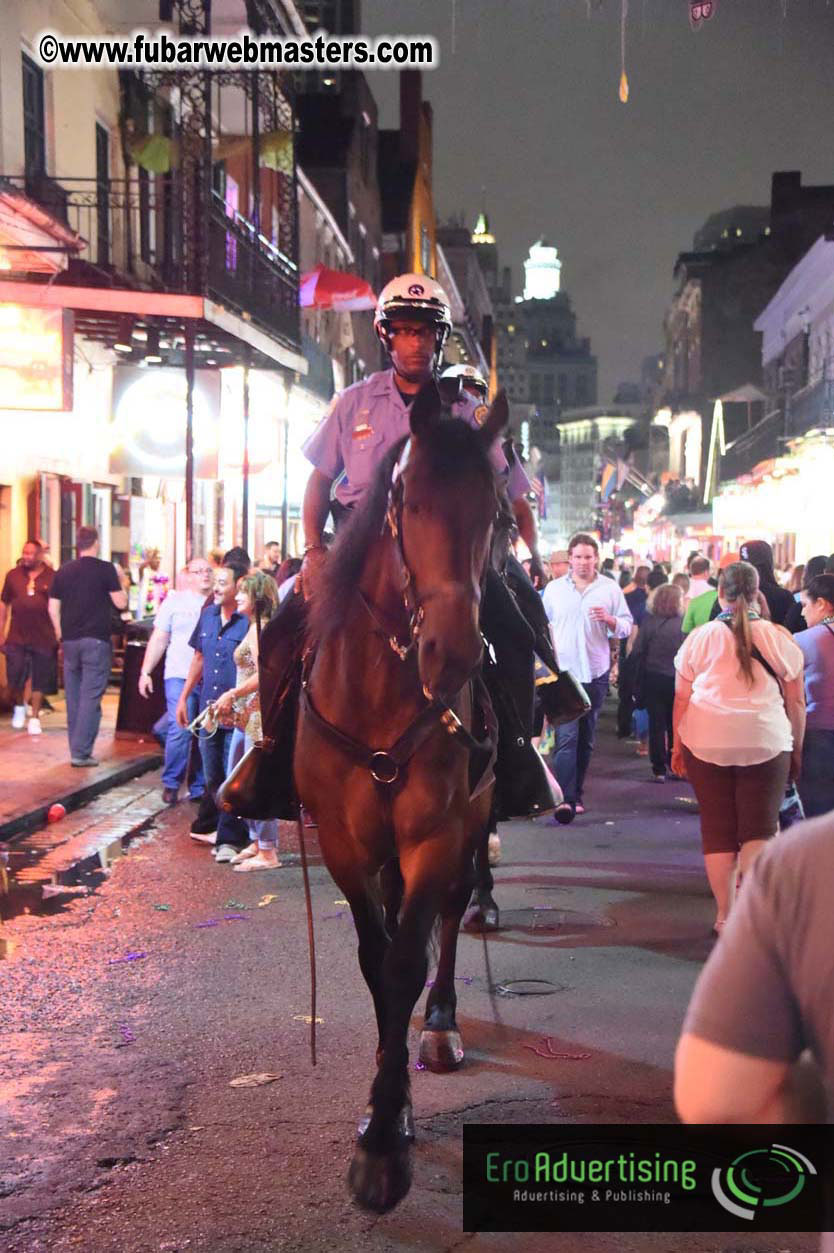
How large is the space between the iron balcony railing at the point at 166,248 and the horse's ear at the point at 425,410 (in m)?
12.1

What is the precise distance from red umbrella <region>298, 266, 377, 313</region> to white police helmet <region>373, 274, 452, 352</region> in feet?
73.6

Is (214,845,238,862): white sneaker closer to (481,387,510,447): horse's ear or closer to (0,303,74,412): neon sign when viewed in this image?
(481,387,510,447): horse's ear

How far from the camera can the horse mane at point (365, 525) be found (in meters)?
4.26

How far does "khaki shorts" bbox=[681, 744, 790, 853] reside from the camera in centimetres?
729

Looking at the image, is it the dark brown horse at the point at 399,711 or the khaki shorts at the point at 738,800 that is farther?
the khaki shorts at the point at 738,800

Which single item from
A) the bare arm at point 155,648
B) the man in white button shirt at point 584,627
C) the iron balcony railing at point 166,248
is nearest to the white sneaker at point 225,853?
the bare arm at point 155,648

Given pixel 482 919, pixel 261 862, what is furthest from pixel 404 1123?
pixel 261 862

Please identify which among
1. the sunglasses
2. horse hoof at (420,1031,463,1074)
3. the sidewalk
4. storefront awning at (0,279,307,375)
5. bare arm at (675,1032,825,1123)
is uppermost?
the sunglasses

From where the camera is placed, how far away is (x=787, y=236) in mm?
59938

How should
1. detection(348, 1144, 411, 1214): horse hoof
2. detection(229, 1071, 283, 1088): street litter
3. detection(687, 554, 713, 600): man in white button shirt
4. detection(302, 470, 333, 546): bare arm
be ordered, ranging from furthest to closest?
detection(687, 554, 713, 600): man in white button shirt → detection(302, 470, 333, 546): bare arm → detection(229, 1071, 283, 1088): street litter → detection(348, 1144, 411, 1214): horse hoof

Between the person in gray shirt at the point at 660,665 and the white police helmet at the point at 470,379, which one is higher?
the white police helmet at the point at 470,379

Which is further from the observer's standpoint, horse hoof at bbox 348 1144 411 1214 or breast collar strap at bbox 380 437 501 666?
breast collar strap at bbox 380 437 501 666

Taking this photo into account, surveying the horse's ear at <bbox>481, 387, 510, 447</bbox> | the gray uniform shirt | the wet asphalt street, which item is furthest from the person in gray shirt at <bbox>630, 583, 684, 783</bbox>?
the horse's ear at <bbox>481, 387, 510, 447</bbox>

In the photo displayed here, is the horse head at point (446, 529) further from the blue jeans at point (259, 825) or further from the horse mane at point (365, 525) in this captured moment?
the blue jeans at point (259, 825)
